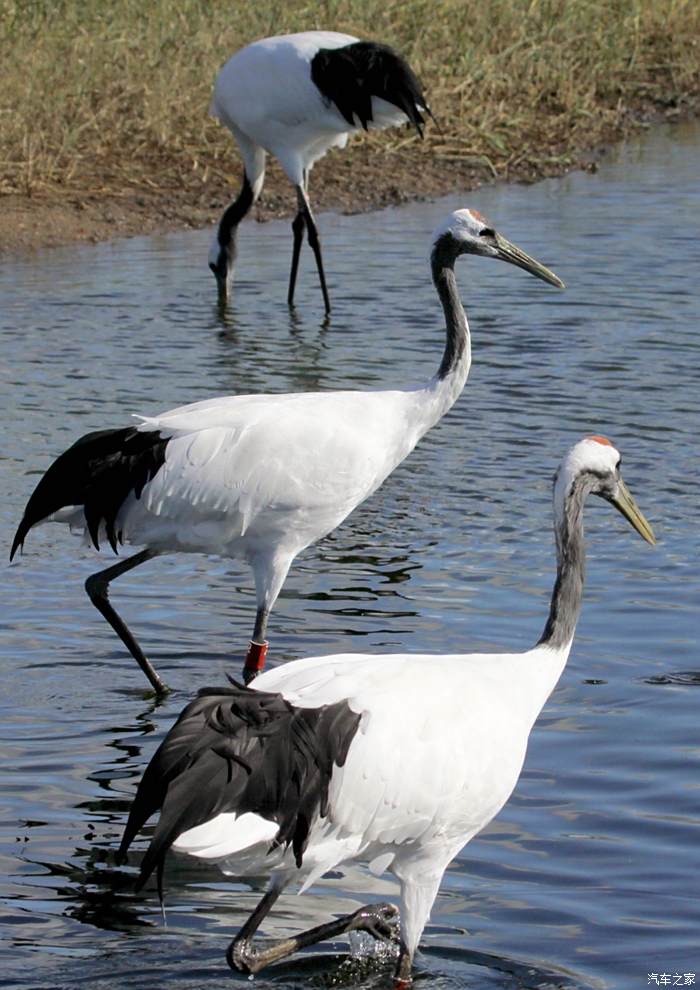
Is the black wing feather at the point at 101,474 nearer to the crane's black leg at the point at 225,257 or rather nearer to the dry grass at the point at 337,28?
the crane's black leg at the point at 225,257

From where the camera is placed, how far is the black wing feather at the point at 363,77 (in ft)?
34.5

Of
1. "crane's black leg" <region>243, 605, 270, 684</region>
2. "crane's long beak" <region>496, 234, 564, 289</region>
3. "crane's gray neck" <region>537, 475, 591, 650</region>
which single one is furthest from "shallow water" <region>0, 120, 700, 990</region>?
"crane's long beak" <region>496, 234, 564, 289</region>

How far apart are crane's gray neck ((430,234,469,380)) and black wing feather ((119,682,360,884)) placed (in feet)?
7.15

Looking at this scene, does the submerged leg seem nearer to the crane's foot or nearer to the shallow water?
the shallow water

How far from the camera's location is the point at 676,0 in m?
16.4

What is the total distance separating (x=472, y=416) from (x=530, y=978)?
14.9 feet

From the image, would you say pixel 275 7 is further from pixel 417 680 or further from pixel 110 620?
pixel 417 680

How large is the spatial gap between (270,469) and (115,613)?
65cm

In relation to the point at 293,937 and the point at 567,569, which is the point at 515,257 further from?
the point at 293,937

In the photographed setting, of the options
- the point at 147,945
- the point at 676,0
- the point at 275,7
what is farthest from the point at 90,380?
the point at 676,0

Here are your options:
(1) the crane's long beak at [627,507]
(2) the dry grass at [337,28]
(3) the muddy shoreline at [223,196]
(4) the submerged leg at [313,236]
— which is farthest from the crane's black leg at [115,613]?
(2) the dry grass at [337,28]

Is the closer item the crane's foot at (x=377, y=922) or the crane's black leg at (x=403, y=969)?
the crane's black leg at (x=403, y=969)

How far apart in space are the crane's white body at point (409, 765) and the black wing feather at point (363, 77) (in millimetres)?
6670

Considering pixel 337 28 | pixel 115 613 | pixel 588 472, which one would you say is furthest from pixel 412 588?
pixel 337 28
